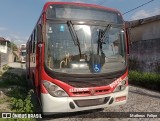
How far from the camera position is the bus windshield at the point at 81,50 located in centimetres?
599

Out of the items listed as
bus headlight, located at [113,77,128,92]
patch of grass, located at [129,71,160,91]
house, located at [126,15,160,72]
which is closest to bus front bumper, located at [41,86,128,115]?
bus headlight, located at [113,77,128,92]

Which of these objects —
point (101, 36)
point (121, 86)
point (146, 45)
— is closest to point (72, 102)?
point (121, 86)

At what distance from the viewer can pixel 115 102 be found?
6453 mm

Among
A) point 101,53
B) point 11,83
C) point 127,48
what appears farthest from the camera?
point 11,83

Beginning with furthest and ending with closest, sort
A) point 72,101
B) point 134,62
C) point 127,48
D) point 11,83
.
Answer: point 134,62 → point 11,83 → point 127,48 → point 72,101

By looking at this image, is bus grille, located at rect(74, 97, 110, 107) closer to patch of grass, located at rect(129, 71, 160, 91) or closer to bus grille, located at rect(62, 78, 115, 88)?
bus grille, located at rect(62, 78, 115, 88)

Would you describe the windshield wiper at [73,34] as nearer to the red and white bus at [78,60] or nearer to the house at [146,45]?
the red and white bus at [78,60]

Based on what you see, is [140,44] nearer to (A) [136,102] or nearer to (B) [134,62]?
(B) [134,62]

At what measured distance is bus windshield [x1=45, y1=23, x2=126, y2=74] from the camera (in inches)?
236

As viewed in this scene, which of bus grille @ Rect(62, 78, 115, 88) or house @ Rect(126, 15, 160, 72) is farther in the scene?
house @ Rect(126, 15, 160, 72)

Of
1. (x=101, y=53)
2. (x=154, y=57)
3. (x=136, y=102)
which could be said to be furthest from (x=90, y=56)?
(x=154, y=57)

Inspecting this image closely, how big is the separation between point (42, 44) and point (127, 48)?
2.59 meters

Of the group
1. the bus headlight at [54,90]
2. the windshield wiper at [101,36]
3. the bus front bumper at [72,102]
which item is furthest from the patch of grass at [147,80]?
the bus headlight at [54,90]

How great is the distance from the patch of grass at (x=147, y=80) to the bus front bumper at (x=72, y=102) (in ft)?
19.8
